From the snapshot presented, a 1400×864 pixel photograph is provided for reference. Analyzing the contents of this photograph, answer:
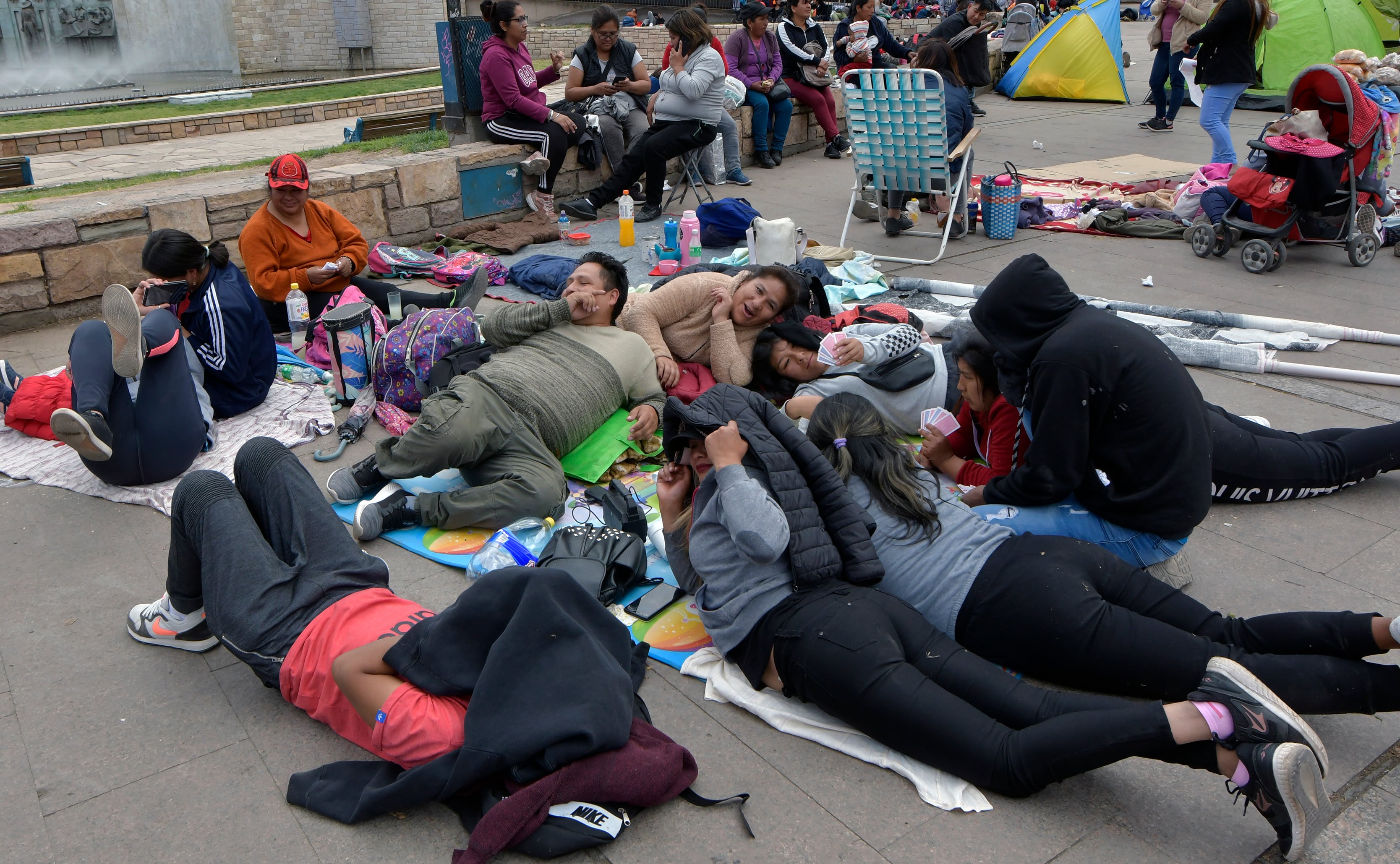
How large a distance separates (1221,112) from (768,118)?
4002 mm

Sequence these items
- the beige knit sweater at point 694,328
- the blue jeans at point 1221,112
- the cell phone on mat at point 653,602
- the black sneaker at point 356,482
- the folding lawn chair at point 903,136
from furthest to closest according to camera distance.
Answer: the blue jeans at point 1221,112, the folding lawn chair at point 903,136, the beige knit sweater at point 694,328, the black sneaker at point 356,482, the cell phone on mat at point 653,602

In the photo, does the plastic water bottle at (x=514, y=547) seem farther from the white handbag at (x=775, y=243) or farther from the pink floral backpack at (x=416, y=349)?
the white handbag at (x=775, y=243)

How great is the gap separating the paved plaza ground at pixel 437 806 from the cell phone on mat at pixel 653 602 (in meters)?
0.26

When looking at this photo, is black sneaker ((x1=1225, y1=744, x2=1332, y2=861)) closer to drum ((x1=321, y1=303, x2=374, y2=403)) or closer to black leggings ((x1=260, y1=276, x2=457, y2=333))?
drum ((x1=321, y1=303, x2=374, y2=403))

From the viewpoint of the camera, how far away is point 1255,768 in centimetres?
195

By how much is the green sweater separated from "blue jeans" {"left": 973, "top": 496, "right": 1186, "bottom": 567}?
66.9 inches

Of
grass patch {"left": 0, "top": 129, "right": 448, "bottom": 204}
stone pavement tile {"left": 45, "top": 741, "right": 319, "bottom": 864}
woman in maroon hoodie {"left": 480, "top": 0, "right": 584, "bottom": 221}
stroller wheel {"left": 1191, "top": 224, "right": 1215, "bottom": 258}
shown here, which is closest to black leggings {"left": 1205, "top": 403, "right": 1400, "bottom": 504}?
stone pavement tile {"left": 45, "top": 741, "right": 319, "bottom": 864}

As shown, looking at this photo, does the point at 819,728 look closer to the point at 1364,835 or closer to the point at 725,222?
the point at 1364,835

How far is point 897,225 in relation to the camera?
291 inches

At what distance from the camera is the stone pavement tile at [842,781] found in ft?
7.37

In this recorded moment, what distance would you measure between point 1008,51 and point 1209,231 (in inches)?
→ 343

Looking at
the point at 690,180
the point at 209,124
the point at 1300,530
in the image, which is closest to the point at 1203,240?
the point at 1300,530

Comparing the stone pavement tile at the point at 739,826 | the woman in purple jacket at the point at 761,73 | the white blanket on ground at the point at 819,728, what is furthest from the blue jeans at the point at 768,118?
the stone pavement tile at the point at 739,826

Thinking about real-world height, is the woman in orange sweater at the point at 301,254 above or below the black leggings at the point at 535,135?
below
